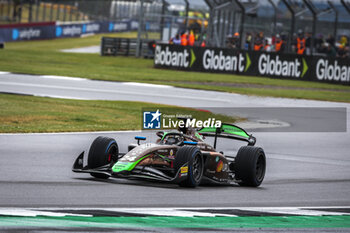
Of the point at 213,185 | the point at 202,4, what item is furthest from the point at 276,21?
the point at 213,185

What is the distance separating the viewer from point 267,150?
1502 cm

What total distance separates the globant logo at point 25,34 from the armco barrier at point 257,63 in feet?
65.5

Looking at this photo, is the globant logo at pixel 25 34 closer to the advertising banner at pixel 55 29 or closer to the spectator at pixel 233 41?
the advertising banner at pixel 55 29

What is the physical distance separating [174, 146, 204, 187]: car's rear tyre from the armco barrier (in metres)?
25.5

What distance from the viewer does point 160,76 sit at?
33.5m

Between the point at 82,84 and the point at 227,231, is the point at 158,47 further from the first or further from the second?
the point at 227,231

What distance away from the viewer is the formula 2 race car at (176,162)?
9531mm

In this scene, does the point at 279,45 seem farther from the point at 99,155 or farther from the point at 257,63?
the point at 99,155

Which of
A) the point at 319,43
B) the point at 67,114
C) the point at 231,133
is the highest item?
the point at 319,43

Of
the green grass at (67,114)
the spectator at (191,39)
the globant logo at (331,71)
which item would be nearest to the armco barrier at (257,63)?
the globant logo at (331,71)

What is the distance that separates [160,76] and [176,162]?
24059mm

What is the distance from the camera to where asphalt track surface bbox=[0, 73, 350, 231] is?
848 centimetres

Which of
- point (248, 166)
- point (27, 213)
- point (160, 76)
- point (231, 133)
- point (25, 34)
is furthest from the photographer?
point (25, 34)

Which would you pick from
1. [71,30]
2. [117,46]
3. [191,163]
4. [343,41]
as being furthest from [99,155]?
[71,30]
